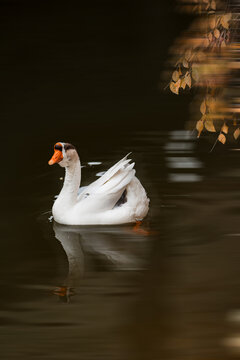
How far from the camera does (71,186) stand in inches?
217

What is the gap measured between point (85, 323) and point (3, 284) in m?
0.78

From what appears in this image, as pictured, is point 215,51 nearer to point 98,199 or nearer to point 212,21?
point 212,21

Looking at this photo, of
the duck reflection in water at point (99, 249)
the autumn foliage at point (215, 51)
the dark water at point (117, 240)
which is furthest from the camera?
the duck reflection in water at point (99, 249)

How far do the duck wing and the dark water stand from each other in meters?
0.19

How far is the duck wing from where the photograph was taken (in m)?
5.40

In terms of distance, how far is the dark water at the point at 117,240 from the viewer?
13.1 ft

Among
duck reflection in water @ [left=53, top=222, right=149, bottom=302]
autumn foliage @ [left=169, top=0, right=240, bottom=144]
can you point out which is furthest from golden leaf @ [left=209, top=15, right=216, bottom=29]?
duck reflection in water @ [left=53, top=222, right=149, bottom=302]

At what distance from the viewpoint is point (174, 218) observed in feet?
18.2

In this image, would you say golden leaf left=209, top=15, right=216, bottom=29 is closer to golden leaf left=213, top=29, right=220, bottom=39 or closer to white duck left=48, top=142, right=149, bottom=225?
golden leaf left=213, top=29, right=220, bottom=39

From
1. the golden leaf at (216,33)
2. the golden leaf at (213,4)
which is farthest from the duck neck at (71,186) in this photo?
the golden leaf at (213,4)

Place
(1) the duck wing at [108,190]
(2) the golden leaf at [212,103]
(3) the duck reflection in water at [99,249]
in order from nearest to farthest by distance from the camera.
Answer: (2) the golden leaf at [212,103] < (3) the duck reflection in water at [99,249] < (1) the duck wing at [108,190]

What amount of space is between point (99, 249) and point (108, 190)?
52cm

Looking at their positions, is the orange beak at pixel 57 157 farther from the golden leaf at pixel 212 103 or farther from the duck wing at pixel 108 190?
the golden leaf at pixel 212 103

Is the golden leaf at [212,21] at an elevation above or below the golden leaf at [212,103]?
above
